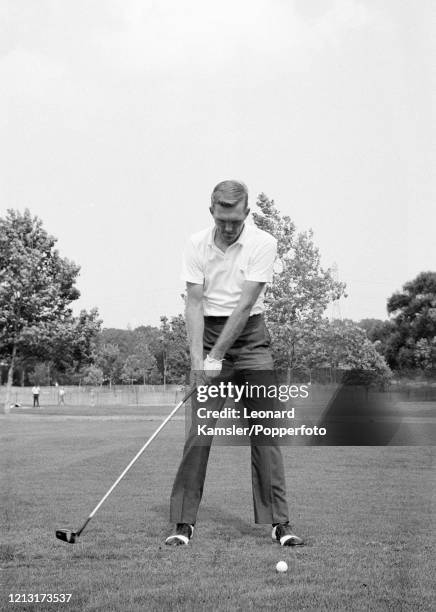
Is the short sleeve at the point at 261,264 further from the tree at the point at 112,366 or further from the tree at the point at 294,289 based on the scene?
the tree at the point at 112,366

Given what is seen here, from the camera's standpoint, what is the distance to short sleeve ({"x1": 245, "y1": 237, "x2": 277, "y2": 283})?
5.17 metres

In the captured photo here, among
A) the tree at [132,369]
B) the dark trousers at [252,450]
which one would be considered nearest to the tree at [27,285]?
the tree at [132,369]

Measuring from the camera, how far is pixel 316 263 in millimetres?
28609

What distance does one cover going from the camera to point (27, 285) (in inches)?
1569

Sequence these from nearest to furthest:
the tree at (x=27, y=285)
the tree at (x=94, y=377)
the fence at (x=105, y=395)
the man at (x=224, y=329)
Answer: the man at (x=224, y=329) < the tree at (x=27, y=285) < the fence at (x=105, y=395) < the tree at (x=94, y=377)

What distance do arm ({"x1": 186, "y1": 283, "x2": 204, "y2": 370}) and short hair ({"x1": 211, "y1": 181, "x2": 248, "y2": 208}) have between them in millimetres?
588

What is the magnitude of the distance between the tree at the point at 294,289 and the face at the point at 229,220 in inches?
812

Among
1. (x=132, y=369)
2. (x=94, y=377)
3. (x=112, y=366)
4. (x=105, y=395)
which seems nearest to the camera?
(x=132, y=369)

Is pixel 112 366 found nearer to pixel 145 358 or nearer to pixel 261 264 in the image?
pixel 145 358

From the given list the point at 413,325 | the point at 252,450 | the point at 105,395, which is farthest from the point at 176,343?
the point at 105,395

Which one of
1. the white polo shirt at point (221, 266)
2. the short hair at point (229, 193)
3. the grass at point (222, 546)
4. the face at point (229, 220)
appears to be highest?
the short hair at point (229, 193)

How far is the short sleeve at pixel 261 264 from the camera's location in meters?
5.17

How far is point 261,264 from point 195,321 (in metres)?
0.56

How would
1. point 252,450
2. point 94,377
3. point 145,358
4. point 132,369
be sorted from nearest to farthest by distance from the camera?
point 252,450 → point 145,358 → point 132,369 → point 94,377
